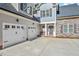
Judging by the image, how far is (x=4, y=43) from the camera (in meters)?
9.55

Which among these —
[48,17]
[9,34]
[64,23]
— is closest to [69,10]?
[64,23]

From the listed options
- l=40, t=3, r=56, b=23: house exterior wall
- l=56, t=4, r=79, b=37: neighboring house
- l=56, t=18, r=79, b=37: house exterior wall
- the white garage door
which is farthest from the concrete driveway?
l=40, t=3, r=56, b=23: house exterior wall

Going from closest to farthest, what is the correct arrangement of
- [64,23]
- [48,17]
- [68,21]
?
[68,21], [64,23], [48,17]

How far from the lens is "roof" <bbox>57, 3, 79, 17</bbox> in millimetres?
20475

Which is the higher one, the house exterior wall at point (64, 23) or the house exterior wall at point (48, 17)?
the house exterior wall at point (48, 17)

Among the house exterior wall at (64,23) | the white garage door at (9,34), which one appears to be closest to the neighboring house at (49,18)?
the house exterior wall at (64,23)

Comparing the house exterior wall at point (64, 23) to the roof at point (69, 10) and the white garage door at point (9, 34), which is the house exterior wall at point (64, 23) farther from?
the white garage door at point (9, 34)

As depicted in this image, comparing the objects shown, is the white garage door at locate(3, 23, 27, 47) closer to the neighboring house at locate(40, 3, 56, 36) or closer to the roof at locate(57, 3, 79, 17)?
the neighboring house at locate(40, 3, 56, 36)

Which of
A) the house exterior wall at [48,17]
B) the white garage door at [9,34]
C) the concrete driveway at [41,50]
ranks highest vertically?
the house exterior wall at [48,17]

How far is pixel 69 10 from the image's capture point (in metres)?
21.0

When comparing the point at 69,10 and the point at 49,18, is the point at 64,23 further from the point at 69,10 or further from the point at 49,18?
the point at 49,18

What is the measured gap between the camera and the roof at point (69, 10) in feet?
67.2

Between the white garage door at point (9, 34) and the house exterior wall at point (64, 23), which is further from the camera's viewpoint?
the house exterior wall at point (64, 23)

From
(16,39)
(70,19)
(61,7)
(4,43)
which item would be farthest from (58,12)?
(4,43)
